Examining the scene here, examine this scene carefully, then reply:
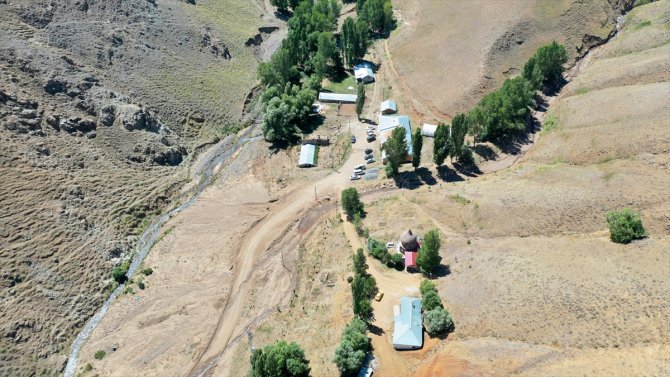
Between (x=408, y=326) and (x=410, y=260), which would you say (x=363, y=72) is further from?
(x=408, y=326)

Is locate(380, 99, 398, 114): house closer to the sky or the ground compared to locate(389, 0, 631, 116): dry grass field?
closer to the ground

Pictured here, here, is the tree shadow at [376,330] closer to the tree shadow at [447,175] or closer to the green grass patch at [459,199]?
the green grass patch at [459,199]

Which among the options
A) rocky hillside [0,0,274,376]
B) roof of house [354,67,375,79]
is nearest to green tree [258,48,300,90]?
rocky hillside [0,0,274,376]

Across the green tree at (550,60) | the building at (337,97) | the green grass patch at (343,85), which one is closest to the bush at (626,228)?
the green tree at (550,60)

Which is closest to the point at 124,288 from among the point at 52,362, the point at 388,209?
the point at 52,362

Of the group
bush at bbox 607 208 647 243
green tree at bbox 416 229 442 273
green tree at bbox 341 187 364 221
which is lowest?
green tree at bbox 416 229 442 273

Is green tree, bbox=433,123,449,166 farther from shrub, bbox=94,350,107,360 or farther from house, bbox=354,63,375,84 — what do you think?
shrub, bbox=94,350,107,360

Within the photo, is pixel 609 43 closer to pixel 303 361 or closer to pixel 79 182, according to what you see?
pixel 303 361
